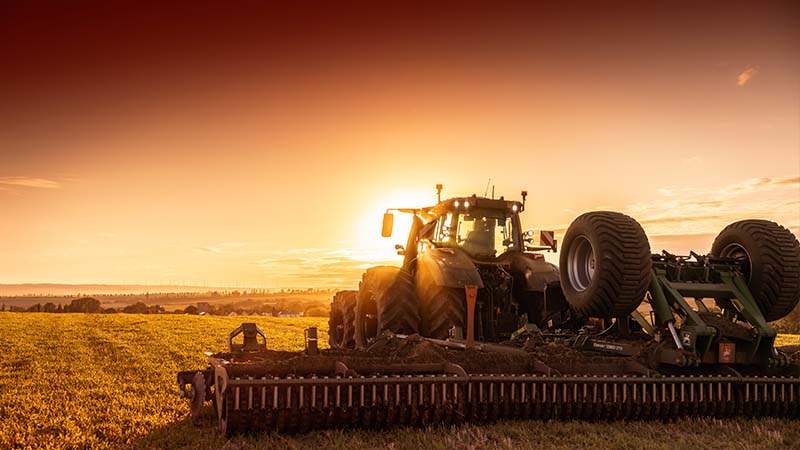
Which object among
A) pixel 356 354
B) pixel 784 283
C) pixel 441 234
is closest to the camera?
pixel 356 354

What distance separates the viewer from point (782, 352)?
25.1 feet

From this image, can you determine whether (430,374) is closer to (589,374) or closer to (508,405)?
(508,405)

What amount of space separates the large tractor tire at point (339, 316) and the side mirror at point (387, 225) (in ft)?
3.86

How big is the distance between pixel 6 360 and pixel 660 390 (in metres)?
10.8

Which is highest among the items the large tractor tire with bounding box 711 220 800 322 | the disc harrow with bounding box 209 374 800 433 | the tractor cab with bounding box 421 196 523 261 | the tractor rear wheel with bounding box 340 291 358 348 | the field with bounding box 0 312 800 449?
the tractor cab with bounding box 421 196 523 261

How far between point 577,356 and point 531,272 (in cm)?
279

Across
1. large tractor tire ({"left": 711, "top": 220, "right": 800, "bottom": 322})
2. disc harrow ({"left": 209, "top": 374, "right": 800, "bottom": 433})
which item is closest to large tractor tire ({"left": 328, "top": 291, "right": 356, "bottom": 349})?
disc harrow ({"left": 209, "top": 374, "right": 800, "bottom": 433})

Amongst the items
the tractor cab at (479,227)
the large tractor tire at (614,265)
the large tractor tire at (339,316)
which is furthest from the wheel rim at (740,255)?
the large tractor tire at (339,316)

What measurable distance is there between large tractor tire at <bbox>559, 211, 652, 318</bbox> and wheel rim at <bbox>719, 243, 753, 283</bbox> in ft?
5.73

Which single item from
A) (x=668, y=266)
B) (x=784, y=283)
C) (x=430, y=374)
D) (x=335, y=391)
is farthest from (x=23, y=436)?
(x=784, y=283)

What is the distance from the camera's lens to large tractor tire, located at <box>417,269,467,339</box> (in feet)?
28.6

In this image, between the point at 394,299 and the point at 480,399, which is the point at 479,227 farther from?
the point at 480,399

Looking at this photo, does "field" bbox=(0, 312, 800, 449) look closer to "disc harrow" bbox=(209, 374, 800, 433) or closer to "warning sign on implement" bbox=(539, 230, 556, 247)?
"disc harrow" bbox=(209, 374, 800, 433)

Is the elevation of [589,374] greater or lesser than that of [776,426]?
greater
